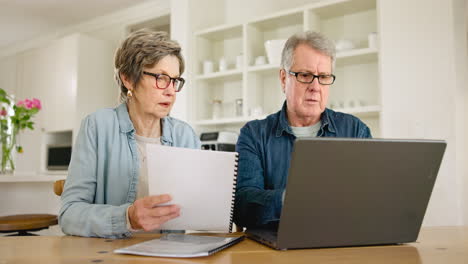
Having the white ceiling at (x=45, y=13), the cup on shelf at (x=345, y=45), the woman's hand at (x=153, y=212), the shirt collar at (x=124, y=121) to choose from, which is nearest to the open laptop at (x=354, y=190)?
the woman's hand at (x=153, y=212)

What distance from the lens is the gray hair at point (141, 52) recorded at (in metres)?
1.43

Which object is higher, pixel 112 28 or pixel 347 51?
pixel 112 28

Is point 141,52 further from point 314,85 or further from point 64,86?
point 64,86

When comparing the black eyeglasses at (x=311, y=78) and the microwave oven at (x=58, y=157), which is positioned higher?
the black eyeglasses at (x=311, y=78)

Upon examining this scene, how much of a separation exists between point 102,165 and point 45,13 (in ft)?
13.9

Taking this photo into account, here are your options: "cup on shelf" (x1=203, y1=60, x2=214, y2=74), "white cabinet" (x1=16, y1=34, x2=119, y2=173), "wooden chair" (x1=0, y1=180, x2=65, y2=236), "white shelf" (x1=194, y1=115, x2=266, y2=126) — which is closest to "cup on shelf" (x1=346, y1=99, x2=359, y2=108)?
"white shelf" (x1=194, y1=115, x2=266, y2=126)

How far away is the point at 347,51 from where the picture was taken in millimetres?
3010

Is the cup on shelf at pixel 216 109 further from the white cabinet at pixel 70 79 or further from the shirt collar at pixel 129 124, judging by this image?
the shirt collar at pixel 129 124

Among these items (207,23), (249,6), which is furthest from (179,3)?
(249,6)

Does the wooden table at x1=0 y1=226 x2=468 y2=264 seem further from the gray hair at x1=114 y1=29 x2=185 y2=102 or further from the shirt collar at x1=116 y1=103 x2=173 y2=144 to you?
the gray hair at x1=114 y1=29 x2=185 y2=102

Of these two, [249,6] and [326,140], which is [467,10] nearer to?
[249,6]

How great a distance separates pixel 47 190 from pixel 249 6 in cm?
237

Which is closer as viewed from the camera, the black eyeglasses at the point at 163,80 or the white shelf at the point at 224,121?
the black eyeglasses at the point at 163,80

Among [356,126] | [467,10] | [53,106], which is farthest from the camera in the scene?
[53,106]
